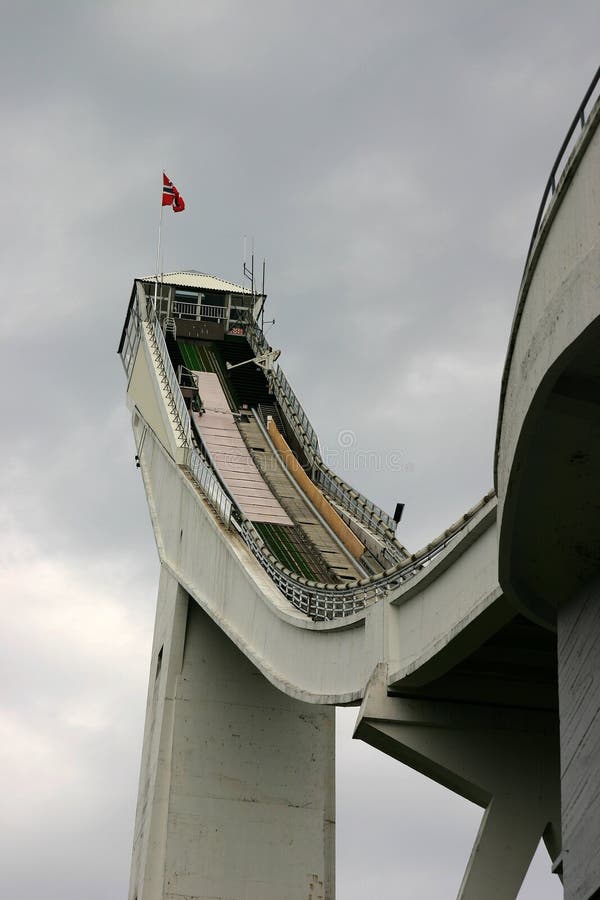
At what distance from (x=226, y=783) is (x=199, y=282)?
1807cm

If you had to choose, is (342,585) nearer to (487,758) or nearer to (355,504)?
(487,758)

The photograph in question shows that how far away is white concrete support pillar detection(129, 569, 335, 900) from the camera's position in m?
27.1

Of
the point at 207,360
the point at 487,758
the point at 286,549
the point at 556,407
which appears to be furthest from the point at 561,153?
the point at 207,360

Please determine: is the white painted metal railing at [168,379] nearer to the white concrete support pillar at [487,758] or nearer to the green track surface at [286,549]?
the green track surface at [286,549]

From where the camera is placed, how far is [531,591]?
13.8 m

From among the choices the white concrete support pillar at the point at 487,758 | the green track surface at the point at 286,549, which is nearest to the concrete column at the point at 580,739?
the white concrete support pillar at the point at 487,758

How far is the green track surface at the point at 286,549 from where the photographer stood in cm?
2695

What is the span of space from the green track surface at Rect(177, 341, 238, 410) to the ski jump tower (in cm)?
8

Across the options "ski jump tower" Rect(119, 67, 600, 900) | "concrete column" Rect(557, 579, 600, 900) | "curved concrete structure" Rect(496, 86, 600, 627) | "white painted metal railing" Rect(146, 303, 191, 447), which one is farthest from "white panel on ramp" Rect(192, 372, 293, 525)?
"curved concrete structure" Rect(496, 86, 600, 627)

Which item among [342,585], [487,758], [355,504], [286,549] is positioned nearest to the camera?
[487,758]

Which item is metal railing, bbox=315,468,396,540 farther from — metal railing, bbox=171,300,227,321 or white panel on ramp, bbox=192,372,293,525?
metal railing, bbox=171,300,227,321

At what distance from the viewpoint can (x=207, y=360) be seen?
1540 inches

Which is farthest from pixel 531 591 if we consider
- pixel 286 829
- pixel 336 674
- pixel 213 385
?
pixel 213 385

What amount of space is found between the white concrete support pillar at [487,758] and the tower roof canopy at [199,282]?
24283mm
